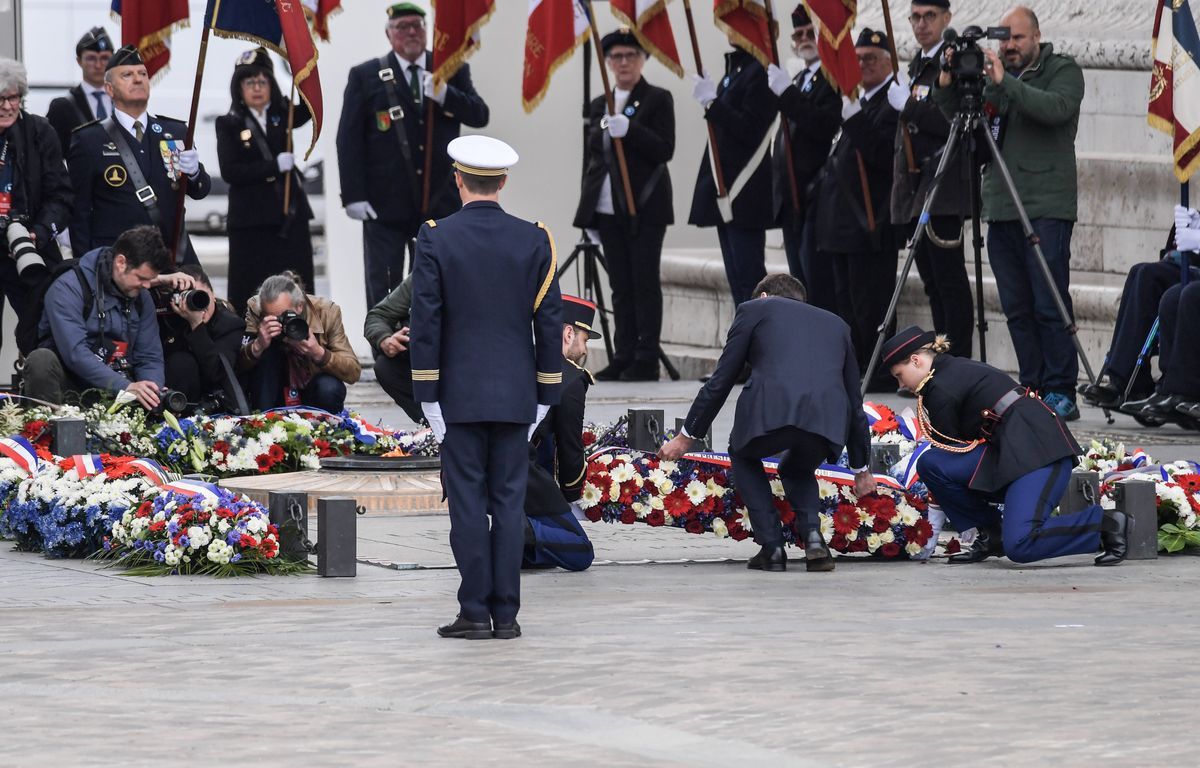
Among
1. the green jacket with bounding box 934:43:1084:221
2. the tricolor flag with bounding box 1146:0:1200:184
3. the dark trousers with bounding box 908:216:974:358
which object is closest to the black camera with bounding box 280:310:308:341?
the green jacket with bounding box 934:43:1084:221

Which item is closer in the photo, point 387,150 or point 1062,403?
point 1062,403

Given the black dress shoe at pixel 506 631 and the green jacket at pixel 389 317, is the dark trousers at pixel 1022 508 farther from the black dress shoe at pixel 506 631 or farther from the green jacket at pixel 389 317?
the green jacket at pixel 389 317

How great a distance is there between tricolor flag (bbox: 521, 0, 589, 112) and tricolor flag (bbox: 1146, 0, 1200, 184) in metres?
4.52

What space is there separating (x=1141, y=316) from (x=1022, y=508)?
474 cm

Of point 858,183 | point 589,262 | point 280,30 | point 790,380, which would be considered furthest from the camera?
point 589,262

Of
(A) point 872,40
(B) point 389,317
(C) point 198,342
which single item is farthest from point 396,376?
(A) point 872,40

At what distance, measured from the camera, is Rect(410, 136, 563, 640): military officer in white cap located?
812cm

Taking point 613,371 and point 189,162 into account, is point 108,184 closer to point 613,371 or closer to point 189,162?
point 189,162

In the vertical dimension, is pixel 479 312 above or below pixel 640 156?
below

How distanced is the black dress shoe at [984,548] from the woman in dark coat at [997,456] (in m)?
0.01

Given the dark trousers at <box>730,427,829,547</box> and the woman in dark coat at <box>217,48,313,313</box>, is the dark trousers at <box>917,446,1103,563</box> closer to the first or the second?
the dark trousers at <box>730,427,829,547</box>

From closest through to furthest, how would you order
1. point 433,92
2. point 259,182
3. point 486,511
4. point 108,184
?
point 486,511, point 108,184, point 259,182, point 433,92

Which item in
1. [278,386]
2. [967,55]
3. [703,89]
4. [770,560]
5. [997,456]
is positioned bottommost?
[770,560]

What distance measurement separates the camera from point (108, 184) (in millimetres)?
14227
